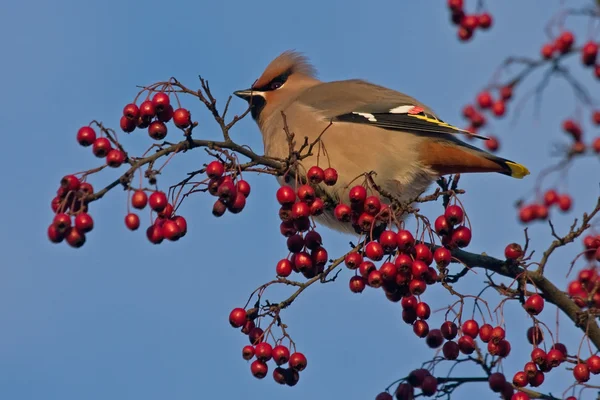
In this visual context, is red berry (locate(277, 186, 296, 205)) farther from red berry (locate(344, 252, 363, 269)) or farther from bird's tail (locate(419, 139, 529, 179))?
bird's tail (locate(419, 139, 529, 179))

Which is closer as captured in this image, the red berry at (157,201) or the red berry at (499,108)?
the red berry at (157,201)

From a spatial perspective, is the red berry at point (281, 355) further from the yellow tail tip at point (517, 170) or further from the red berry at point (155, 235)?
the yellow tail tip at point (517, 170)

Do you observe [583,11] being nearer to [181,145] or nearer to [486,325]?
[486,325]

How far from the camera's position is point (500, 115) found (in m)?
6.63

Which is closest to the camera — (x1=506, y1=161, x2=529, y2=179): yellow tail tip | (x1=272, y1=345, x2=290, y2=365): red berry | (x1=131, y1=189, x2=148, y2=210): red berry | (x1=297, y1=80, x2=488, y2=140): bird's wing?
(x1=131, y1=189, x2=148, y2=210): red berry

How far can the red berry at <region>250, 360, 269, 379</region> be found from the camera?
11.1 ft

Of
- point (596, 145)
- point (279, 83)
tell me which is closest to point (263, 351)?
point (279, 83)

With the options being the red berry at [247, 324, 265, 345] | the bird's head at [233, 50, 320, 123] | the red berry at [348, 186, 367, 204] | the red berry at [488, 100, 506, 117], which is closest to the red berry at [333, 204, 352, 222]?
the red berry at [348, 186, 367, 204]

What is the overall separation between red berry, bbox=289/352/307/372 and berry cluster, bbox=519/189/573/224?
12.1 ft

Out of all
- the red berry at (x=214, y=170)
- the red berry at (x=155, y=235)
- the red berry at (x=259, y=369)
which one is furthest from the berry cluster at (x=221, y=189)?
the red berry at (x=259, y=369)

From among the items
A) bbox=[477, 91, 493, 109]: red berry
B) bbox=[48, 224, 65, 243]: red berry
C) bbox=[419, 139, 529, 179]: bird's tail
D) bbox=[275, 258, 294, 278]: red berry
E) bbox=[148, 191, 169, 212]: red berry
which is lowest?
bbox=[48, 224, 65, 243]: red berry

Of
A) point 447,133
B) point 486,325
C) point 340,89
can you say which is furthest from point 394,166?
point 486,325

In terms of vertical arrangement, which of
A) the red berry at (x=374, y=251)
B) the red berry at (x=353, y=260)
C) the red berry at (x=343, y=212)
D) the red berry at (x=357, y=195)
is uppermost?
the red berry at (x=357, y=195)

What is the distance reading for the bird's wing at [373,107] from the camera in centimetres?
500
